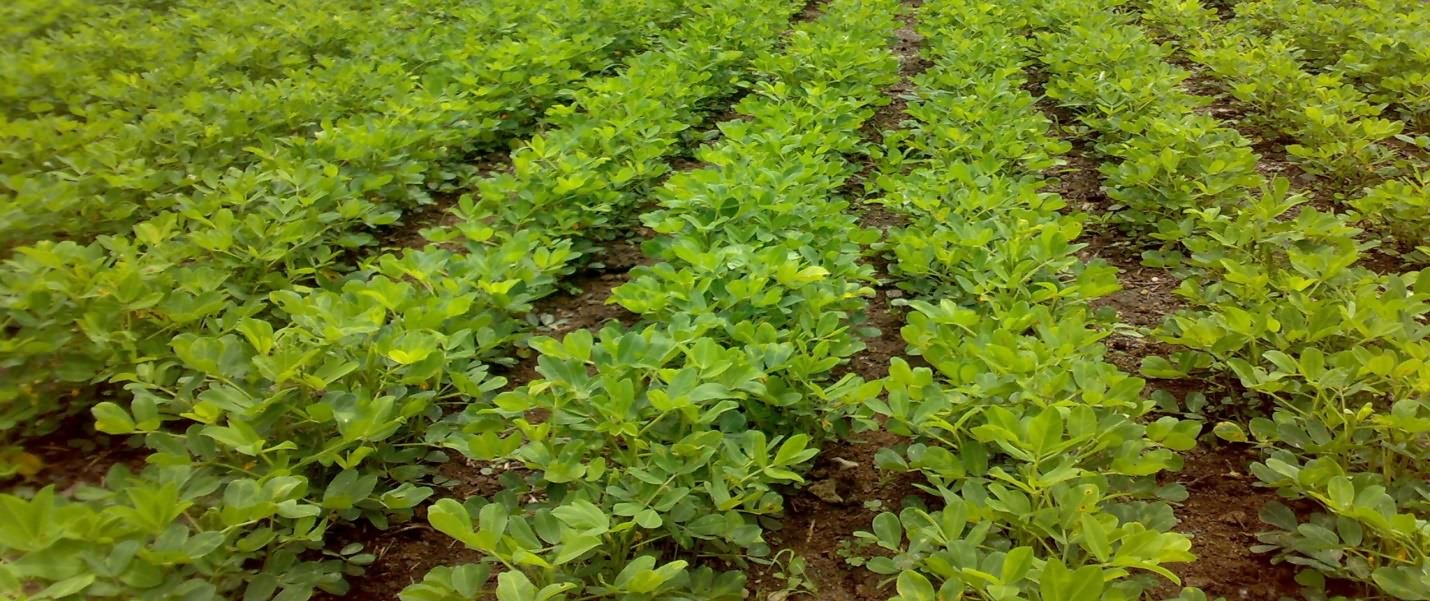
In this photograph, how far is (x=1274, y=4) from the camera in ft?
19.2

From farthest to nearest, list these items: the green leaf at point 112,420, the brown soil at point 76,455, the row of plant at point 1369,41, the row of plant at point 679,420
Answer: the row of plant at point 1369,41
the brown soil at point 76,455
the green leaf at point 112,420
the row of plant at point 679,420

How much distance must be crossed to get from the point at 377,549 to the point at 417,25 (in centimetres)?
493

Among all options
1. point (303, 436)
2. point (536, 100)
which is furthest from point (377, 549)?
point (536, 100)

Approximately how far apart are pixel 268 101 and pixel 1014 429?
3858 mm

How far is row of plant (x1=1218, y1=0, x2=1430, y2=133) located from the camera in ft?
14.0

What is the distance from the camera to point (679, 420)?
2023 mm

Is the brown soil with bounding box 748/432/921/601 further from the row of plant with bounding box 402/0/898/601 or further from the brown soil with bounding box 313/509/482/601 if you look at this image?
the brown soil with bounding box 313/509/482/601

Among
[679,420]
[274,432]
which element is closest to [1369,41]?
[679,420]

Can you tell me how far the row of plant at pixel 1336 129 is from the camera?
3078 mm

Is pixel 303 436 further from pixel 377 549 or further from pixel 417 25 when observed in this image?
pixel 417 25

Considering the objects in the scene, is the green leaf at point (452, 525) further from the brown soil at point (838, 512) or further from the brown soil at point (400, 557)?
the brown soil at point (838, 512)

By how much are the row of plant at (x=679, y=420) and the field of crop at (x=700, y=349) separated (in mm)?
14

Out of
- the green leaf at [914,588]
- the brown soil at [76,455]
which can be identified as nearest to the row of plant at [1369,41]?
the green leaf at [914,588]

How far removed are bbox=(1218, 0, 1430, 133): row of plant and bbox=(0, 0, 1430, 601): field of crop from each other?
50 mm
